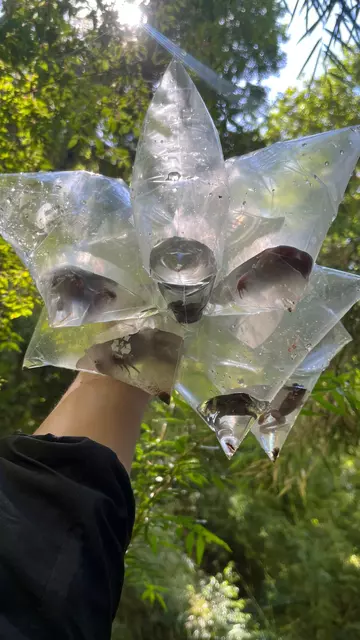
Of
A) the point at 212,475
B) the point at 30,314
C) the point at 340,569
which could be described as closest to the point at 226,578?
the point at 340,569

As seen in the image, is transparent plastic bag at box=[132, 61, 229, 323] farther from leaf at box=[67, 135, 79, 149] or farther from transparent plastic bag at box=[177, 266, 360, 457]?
leaf at box=[67, 135, 79, 149]

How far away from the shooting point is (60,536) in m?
0.28

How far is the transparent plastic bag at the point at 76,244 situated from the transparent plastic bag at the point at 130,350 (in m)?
0.02

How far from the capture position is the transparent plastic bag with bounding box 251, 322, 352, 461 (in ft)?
1.28

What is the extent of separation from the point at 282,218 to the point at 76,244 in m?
0.13

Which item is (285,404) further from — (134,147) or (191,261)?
(134,147)

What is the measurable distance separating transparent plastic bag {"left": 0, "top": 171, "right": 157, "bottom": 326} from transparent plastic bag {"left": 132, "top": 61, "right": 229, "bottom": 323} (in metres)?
0.04

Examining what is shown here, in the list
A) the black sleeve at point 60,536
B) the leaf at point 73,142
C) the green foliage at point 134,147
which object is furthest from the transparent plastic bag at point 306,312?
the leaf at point 73,142

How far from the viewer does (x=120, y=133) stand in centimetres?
96

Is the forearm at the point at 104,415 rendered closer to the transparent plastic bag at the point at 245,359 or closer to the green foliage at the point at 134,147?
the transparent plastic bag at the point at 245,359

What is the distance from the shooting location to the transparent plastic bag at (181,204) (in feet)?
0.88

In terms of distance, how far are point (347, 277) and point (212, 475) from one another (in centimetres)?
62

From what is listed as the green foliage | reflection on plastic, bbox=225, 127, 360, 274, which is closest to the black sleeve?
reflection on plastic, bbox=225, 127, 360, 274

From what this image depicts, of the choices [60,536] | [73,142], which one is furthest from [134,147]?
[60,536]
